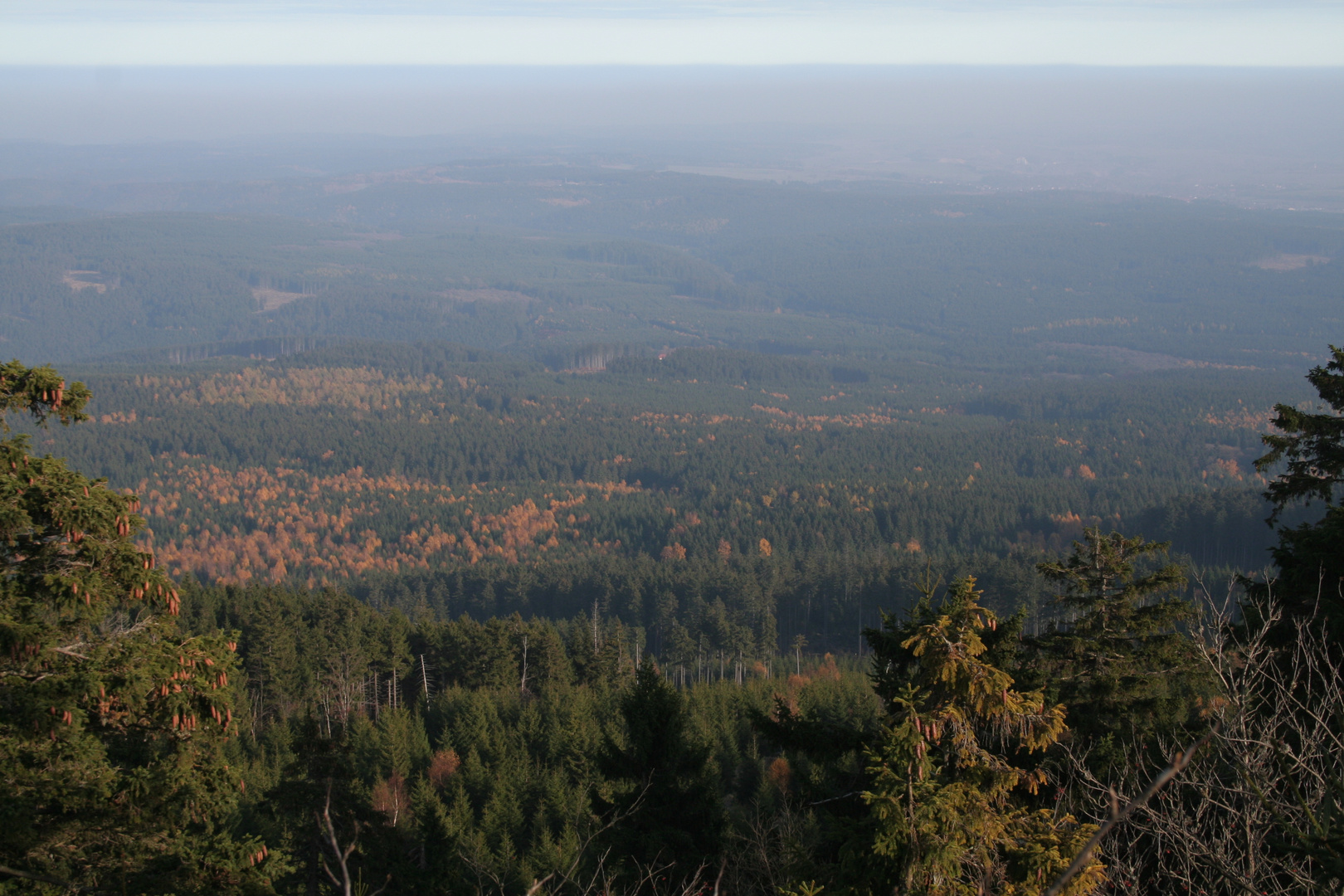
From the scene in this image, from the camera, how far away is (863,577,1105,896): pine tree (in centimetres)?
927

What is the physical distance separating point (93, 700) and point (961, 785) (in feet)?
28.1

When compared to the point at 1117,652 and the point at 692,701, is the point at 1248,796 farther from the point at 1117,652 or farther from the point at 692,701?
the point at 692,701

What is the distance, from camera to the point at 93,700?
945 centimetres

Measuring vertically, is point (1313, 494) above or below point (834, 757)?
above

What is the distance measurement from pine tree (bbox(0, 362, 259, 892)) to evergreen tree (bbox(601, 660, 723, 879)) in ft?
28.1

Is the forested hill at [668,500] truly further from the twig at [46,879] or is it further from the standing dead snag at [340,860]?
the twig at [46,879]

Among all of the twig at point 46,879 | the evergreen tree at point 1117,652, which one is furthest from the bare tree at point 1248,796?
the twig at point 46,879

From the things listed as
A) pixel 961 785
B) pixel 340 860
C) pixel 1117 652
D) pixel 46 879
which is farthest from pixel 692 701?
pixel 340 860

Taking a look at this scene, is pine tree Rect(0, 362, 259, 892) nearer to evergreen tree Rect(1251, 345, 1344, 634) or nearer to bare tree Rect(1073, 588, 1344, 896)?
bare tree Rect(1073, 588, 1344, 896)

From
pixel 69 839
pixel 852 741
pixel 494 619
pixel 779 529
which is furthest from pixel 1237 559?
pixel 69 839

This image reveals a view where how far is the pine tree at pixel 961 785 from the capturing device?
30.4ft

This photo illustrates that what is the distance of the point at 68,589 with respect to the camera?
943 centimetres

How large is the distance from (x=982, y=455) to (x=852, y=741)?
6327 inches

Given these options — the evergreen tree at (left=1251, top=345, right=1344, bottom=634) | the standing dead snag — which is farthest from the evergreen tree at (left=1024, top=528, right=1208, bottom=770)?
the standing dead snag
